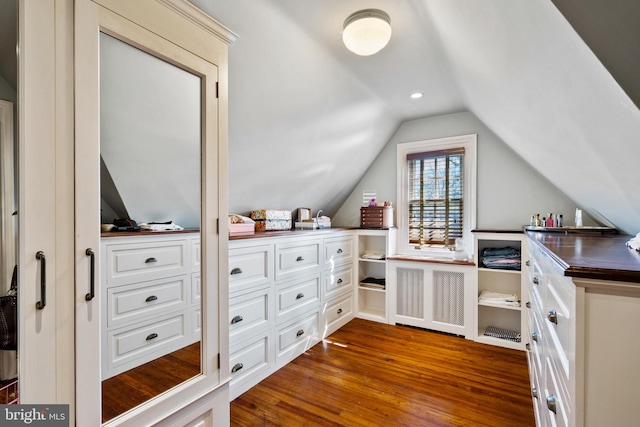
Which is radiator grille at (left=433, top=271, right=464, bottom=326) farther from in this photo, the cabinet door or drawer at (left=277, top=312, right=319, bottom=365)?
the cabinet door

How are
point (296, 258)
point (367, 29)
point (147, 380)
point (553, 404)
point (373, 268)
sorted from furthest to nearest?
point (373, 268), point (296, 258), point (367, 29), point (147, 380), point (553, 404)

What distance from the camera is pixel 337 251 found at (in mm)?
3328

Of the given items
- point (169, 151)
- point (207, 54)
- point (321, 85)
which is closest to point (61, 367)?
point (169, 151)

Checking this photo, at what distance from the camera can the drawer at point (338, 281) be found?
314 centimetres

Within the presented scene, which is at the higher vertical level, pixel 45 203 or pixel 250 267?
pixel 45 203

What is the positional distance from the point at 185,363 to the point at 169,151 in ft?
3.15

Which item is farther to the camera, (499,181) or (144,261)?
(499,181)

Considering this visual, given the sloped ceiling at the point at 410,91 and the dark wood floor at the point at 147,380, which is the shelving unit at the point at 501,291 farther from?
the dark wood floor at the point at 147,380

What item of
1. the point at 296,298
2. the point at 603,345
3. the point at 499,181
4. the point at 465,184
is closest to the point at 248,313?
the point at 296,298

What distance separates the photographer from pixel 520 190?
3.14 meters

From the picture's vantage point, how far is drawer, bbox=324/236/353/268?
124 inches

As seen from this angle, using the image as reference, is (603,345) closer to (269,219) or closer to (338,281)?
(269,219)

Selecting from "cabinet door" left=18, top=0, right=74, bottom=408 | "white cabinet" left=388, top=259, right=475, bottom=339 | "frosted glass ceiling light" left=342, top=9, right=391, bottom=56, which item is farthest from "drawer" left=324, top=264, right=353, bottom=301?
"cabinet door" left=18, top=0, right=74, bottom=408

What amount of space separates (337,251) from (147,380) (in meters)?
2.34
